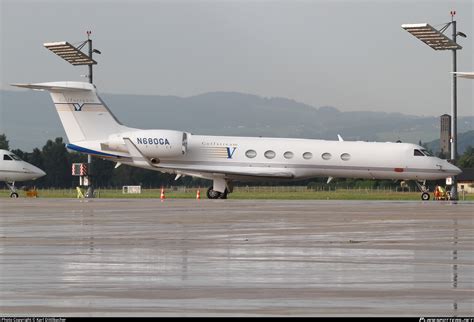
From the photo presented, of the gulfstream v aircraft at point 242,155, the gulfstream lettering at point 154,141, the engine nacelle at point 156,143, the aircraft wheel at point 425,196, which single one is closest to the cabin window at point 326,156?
the gulfstream v aircraft at point 242,155

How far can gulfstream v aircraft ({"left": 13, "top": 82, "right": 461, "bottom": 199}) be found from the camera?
52938mm

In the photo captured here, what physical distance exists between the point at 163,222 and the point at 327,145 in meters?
26.9

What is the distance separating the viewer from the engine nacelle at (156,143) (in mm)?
54250

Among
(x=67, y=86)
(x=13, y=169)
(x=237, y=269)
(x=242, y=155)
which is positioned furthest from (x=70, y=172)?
(x=237, y=269)

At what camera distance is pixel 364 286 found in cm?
1233

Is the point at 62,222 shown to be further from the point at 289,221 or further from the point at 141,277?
the point at 141,277

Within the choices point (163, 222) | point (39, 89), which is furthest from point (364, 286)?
point (39, 89)

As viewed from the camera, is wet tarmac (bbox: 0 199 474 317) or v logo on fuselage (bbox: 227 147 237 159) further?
v logo on fuselage (bbox: 227 147 237 159)

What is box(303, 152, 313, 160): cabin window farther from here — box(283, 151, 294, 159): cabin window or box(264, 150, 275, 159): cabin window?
box(264, 150, 275, 159): cabin window

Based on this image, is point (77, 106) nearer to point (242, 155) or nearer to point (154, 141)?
point (154, 141)

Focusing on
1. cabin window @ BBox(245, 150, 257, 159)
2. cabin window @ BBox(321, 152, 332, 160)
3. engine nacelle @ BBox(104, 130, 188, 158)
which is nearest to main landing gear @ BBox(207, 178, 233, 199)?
cabin window @ BBox(245, 150, 257, 159)

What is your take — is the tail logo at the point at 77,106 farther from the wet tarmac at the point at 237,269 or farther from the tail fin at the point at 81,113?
the wet tarmac at the point at 237,269

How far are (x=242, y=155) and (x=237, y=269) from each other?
39863mm

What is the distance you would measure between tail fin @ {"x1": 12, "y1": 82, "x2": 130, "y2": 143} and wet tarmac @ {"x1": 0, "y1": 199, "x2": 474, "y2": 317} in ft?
101
